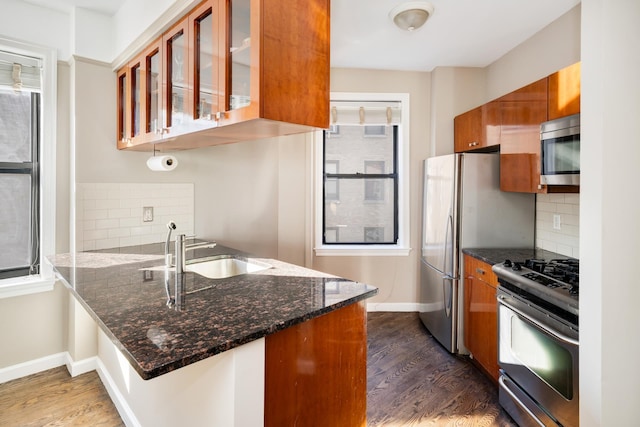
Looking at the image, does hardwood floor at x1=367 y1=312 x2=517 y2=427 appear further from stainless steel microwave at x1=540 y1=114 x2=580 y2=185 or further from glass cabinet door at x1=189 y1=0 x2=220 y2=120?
glass cabinet door at x1=189 y1=0 x2=220 y2=120

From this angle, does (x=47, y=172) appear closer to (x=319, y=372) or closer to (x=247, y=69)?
(x=247, y=69)

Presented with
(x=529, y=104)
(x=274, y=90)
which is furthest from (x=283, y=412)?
(x=529, y=104)

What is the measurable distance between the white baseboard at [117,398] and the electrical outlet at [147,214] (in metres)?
1.04

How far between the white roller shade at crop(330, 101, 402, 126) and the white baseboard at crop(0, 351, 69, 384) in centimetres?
305

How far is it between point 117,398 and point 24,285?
1071 mm

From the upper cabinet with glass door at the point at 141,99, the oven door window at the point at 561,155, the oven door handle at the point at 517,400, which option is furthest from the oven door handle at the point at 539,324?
the upper cabinet with glass door at the point at 141,99

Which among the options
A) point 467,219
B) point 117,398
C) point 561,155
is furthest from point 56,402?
point 561,155

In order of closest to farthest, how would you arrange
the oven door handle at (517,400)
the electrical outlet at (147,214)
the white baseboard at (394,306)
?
1. the oven door handle at (517,400)
2. the electrical outlet at (147,214)
3. the white baseboard at (394,306)

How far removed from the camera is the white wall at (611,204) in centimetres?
136

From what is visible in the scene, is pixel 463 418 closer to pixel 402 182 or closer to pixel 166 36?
pixel 402 182

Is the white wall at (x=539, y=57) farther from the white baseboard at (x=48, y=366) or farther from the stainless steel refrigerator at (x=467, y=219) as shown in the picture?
the white baseboard at (x=48, y=366)

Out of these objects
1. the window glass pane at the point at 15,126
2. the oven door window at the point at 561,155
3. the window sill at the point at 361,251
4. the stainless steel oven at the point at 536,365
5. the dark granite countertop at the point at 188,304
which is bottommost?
the stainless steel oven at the point at 536,365

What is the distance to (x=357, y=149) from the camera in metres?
3.89

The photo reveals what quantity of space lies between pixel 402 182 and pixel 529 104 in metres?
1.56
